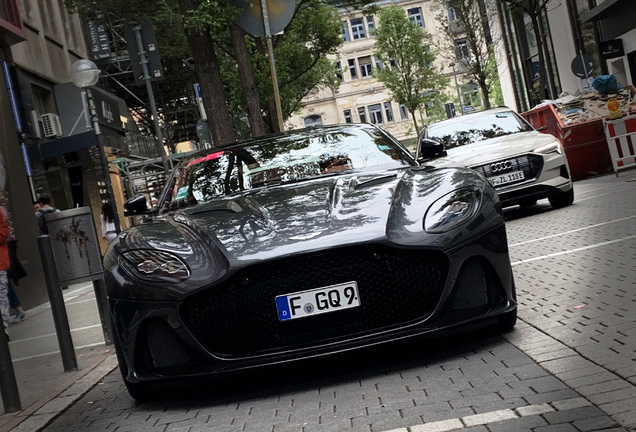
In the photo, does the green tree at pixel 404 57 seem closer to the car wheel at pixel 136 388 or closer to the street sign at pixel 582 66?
the street sign at pixel 582 66

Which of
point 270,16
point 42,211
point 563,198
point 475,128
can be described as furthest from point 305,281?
point 42,211

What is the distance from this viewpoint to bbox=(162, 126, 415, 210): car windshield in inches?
250

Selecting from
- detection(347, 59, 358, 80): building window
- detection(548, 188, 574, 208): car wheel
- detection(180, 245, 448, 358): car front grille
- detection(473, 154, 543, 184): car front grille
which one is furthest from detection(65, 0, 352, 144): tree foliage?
detection(347, 59, 358, 80): building window

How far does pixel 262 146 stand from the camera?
6.87 meters

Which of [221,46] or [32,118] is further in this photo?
[221,46]

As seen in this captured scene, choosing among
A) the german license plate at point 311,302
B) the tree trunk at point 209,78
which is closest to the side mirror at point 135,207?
the german license plate at point 311,302

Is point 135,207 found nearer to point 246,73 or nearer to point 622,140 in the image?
point 622,140

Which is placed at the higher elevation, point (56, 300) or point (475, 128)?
point (475, 128)

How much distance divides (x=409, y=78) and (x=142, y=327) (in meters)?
69.6

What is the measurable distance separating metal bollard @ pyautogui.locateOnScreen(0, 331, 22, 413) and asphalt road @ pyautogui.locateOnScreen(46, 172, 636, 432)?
0.41 meters

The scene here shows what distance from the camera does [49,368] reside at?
8.26 metres

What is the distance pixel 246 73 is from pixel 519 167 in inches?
353

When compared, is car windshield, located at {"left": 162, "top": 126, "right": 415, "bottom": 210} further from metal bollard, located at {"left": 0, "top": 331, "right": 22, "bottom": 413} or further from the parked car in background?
the parked car in background

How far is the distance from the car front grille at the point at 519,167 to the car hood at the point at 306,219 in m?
7.96
